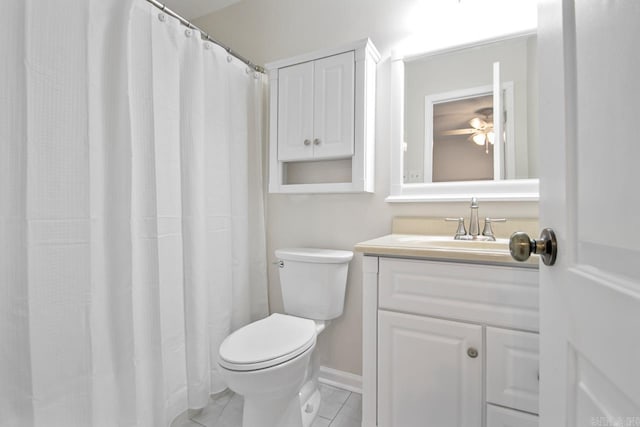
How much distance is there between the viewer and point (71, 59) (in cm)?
96

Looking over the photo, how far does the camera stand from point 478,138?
1380mm

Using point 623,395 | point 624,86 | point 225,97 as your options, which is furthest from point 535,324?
point 225,97

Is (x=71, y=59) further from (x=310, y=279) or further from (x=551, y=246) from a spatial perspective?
(x=551, y=246)

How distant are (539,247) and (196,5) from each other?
253 cm

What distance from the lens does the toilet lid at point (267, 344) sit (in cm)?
105

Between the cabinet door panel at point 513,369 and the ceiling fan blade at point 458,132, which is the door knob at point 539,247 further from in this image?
the ceiling fan blade at point 458,132

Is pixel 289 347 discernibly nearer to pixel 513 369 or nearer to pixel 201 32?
pixel 513 369

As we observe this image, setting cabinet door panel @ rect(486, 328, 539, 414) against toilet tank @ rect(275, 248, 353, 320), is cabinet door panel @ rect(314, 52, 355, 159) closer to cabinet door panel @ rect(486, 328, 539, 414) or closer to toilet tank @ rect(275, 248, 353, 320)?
toilet tank @ rect(275, 248, 353, 320)

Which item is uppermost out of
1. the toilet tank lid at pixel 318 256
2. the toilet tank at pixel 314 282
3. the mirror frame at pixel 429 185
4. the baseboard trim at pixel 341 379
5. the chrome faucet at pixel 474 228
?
the mirror frame at pixel 429 185

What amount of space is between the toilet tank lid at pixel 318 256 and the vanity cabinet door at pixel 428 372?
18.2 inches

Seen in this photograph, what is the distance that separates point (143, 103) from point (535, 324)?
1592mm

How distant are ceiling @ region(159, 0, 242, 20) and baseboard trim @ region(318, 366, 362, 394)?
2527 mm

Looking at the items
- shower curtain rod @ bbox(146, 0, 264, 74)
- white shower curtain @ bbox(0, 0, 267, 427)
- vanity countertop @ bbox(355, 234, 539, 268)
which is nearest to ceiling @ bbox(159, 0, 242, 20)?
shower curtain rod @ bbox(146, 0, 264, 74)

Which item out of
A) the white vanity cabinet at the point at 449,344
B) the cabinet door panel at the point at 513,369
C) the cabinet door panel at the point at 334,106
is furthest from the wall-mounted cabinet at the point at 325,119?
the cabinet door panel at the point at 513,369
